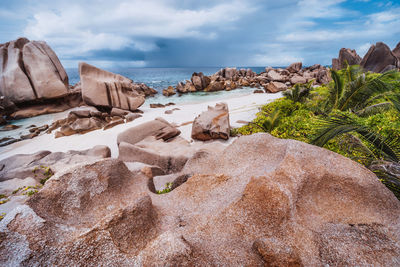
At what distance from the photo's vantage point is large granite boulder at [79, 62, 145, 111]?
12769mm

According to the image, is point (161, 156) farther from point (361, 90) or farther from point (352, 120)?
point (361, 90)

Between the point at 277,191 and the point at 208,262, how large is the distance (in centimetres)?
100

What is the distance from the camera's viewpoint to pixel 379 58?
2133 centimetres

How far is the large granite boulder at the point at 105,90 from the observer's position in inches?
503

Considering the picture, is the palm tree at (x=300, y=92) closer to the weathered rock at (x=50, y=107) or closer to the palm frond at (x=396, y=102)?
the palm frond at (x=396, y=102)

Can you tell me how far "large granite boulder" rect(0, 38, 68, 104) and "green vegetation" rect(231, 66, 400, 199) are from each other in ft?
58.6

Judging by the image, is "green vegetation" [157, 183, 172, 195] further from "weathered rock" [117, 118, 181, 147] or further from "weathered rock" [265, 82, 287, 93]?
"weathered rock" [265, 82, 287, 93]

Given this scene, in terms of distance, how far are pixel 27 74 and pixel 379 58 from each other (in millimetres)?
36989

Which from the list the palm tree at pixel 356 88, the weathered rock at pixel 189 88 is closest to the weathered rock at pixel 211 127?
the palm tree at pixel 356 88

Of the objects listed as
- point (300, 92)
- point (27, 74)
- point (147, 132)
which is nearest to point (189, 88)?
point (27, 74)

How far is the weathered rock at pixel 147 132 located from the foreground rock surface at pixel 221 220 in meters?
4.56

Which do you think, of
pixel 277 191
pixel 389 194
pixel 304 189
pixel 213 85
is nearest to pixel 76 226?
pixel 277 191

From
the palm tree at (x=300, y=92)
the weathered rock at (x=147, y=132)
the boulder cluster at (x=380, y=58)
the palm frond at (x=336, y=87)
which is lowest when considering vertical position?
the weathered rock at (x=147, y=132)

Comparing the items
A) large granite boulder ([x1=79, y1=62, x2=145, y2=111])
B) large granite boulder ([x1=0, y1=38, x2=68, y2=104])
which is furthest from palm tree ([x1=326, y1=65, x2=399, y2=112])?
large granite boulder ([x1=0, y1=38, x2=68, y2=104])
